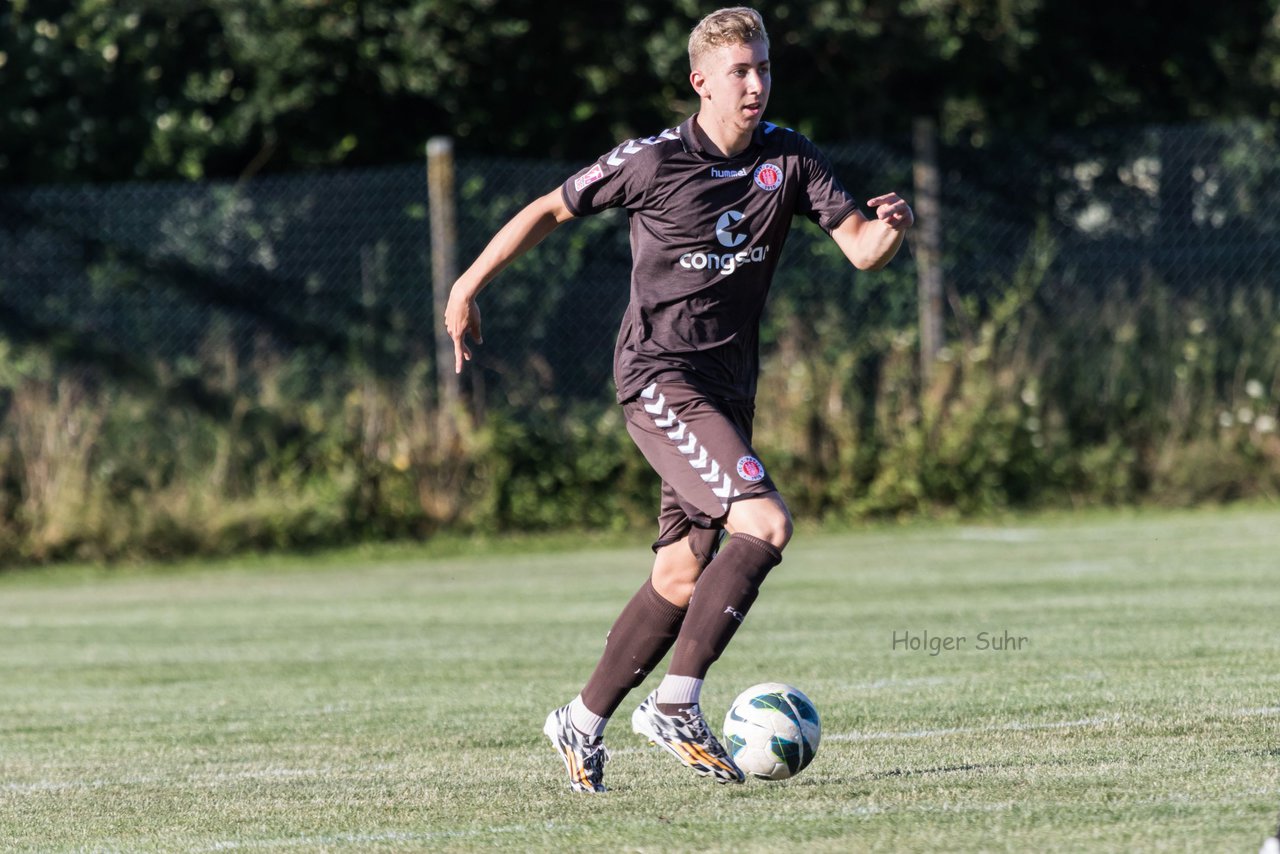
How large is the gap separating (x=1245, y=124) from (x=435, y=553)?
7.12m

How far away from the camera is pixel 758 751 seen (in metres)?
4.77

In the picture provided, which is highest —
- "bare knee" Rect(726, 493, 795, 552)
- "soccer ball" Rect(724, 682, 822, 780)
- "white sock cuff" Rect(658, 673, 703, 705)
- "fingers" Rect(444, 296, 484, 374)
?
"fingers" Rect(444, 296, 484, 374)

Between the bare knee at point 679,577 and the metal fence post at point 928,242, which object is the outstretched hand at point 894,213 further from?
the metal fence post at point 928,242

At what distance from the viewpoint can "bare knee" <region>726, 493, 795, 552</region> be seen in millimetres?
4805

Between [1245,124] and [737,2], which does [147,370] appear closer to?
[737,2]

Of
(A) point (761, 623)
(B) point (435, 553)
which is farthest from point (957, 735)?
(B) point (435, 553)

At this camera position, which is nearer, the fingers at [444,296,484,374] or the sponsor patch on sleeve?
the fingers at [444,296,484,374]

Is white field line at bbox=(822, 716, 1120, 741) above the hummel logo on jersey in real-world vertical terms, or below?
below

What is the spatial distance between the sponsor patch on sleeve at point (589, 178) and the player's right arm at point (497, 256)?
0.05m

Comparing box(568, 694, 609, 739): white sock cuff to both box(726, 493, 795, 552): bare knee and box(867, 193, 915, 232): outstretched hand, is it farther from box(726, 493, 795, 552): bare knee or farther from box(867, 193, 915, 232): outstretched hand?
box(867, 193, 915, 232): outstretched hand

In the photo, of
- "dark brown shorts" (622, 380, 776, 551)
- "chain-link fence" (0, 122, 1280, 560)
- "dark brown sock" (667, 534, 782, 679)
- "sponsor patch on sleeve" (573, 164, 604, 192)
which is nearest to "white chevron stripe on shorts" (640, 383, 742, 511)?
"dark brown shorts" (622, 380, 776, 551)

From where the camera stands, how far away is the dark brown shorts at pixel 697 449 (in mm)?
4852

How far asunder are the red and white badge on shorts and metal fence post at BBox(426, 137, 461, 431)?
9072mm

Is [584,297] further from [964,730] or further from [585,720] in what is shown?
[585,720]
